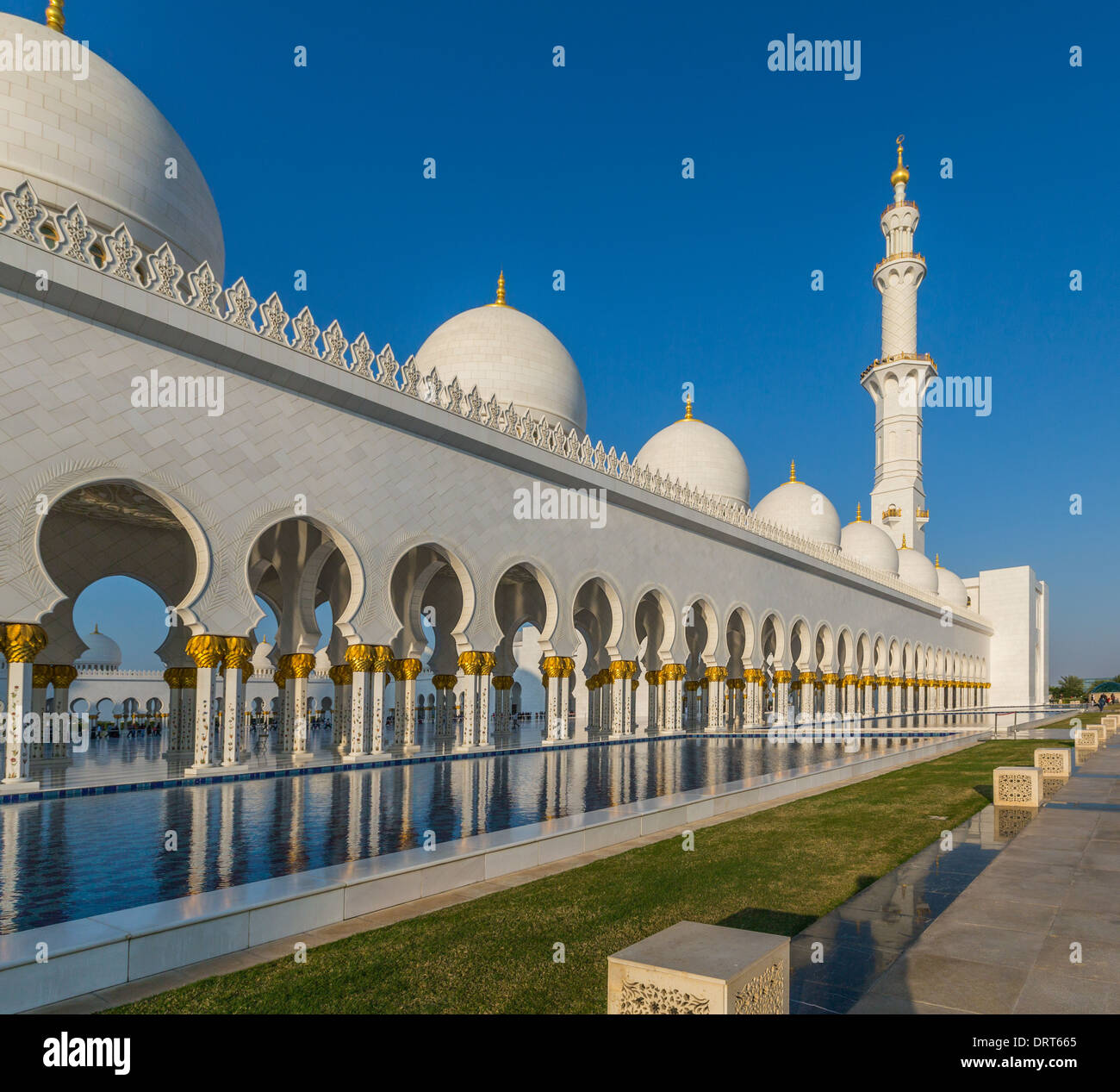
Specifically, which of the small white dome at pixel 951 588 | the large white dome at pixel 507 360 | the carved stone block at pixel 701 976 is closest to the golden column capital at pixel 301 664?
the large white dome at pixel 507 360

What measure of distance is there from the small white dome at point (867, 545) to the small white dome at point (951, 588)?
1182 cm

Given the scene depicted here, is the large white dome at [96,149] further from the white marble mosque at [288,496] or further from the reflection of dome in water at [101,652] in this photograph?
the reflection of dome in water at [101,652]

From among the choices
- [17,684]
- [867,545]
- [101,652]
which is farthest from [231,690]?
[867,545]

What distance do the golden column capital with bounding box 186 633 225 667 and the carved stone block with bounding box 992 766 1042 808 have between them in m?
8.44

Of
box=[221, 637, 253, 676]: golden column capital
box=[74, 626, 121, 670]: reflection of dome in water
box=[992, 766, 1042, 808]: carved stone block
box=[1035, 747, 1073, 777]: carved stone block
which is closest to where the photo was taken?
box=[992, 766, 1042, 808]: carved stone block

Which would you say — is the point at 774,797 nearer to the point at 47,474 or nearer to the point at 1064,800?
the point at 1064,800

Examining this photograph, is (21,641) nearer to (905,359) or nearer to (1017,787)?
(1017,787)

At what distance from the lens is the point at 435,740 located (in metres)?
16.4

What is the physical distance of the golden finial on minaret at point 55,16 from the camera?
1210cm

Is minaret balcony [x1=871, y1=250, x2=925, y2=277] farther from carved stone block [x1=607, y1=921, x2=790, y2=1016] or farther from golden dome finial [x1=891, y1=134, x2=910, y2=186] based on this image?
carved stone block [x1=607, y1=921, x2=790, y2=1016]

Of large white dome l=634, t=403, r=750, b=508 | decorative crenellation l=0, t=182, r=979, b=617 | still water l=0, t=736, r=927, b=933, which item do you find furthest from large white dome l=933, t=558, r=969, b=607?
still water l=0, t=736, r=927, b=933

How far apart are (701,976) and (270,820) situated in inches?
220

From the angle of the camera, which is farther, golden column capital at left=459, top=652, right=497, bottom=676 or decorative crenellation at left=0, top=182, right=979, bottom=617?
golden column capital at left=459, top=652, right=497, bottom=676

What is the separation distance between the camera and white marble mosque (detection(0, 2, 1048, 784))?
8984 mm
